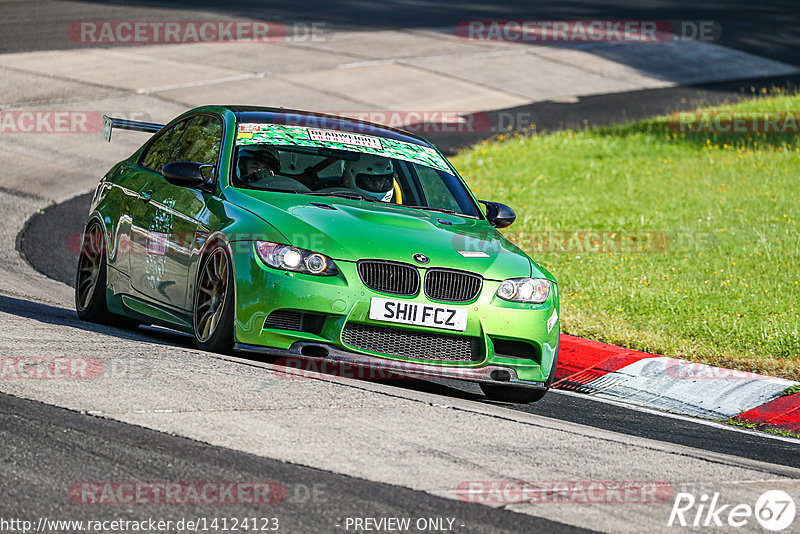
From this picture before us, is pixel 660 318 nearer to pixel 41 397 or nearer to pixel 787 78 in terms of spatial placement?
pixel 41 397

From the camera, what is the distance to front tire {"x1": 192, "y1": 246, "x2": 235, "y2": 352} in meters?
6.81

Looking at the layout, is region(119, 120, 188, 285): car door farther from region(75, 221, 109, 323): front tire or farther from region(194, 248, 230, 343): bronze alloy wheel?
region(194, 248, 230, 343): bronze alloy wheel

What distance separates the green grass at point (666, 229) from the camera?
9.91 metres

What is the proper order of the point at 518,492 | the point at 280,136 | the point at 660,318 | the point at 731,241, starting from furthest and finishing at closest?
1. the point at 731,241
2. the point at 660,318
3. the point at 280,136
4. the point at 518,492

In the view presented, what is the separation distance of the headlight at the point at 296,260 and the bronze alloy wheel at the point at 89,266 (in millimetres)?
2342

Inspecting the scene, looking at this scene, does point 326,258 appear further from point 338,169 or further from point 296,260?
point 338,169

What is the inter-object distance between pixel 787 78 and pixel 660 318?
62.9ft

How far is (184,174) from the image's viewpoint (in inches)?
294

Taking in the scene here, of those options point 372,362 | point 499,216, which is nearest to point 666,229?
point 499,216

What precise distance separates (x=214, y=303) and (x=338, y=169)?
1.48m

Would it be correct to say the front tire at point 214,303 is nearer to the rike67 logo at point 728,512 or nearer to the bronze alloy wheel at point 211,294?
the bronze alloy wheel at point 211,294

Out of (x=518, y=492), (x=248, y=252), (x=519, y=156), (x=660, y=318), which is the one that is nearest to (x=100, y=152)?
(x=519, y=156)

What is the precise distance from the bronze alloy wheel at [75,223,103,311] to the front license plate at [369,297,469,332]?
2.79 meters

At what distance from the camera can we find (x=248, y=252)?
674cm
